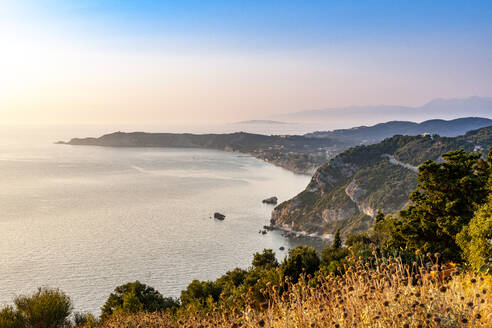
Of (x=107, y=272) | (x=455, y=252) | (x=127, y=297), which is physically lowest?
(x=107, y=272)

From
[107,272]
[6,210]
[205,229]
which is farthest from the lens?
[6,210]

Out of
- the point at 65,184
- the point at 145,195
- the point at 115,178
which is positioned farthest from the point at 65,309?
the point at 115,178

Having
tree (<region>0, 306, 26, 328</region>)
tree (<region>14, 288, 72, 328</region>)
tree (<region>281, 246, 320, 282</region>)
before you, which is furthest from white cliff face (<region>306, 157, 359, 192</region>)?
tree (<region>0, 306, 26, 328</region>)

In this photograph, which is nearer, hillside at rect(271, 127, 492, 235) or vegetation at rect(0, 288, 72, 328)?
vegetation at rect(0, 288, 72, 328)

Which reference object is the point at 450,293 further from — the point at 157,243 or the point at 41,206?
the point at 41,206

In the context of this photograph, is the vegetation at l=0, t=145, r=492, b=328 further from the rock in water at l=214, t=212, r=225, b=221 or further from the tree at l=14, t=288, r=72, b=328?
the rock in water at l=214, t=212, r=225, b=221

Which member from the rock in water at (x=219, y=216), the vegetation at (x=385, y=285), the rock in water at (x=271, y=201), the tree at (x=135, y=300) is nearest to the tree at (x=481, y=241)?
the vegetation at (x=385, y=285)
